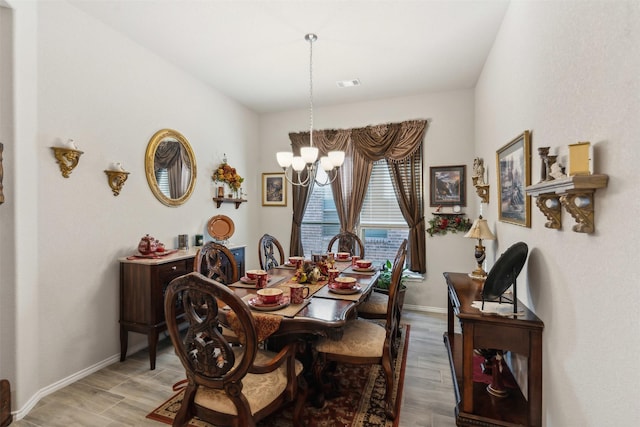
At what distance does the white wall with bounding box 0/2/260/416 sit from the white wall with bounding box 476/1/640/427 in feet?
10.9

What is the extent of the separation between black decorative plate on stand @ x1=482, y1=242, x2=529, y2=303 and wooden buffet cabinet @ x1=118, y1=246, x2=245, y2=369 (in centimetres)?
266

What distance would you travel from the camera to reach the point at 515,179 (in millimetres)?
2242

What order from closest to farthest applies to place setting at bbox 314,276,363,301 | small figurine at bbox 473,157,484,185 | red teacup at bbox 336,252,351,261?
place setting at bbox 314,276,363,301
small figurine at bbox 473,157,484,185
red teacup at bbox 336,252,351,261

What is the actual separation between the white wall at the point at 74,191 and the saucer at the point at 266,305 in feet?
5.50

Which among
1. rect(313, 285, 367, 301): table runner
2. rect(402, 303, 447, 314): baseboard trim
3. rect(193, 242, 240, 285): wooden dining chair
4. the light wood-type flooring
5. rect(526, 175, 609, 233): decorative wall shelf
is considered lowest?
the light wood-type flooring

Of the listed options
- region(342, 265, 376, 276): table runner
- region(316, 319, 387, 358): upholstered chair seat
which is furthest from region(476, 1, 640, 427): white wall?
region(342, 265, 376, 276): table runner

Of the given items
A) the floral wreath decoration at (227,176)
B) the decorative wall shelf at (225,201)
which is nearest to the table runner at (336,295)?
the decorative wall shelf at (225,201)

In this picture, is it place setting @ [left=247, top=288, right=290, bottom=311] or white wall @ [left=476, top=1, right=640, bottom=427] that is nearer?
white wall @ [left=476, top=1, right=640, bottom=427]

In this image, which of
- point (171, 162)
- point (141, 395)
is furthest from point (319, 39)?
point (141, 395)

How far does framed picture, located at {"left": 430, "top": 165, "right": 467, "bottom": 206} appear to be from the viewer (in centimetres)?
414

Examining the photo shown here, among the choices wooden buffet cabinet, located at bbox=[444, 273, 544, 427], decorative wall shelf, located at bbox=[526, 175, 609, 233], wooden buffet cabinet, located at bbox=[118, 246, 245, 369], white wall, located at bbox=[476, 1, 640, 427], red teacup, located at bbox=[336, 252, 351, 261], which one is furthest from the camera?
red teacup, located at bbox=[336, 252, 351, 261]

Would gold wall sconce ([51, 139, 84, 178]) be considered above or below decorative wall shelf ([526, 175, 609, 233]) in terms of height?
above

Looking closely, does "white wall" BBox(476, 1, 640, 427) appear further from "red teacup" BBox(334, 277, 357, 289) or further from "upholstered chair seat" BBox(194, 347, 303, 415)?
"upholstered chair seat" BBox(194, 347, 303, 415)

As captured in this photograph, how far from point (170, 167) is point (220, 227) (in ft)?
3.38
